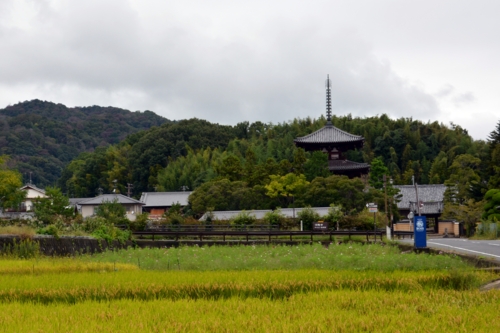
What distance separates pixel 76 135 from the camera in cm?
14250

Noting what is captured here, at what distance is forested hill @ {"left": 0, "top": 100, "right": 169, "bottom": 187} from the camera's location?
118 meters

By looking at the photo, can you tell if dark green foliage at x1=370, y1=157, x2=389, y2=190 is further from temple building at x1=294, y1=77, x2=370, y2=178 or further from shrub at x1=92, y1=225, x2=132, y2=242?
shrub at x1=92, y1=225, x2=132, y2=242

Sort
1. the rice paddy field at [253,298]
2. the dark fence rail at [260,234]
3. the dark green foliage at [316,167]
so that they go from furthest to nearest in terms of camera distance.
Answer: the dark green foliage at [316,167] → the dark fence rail at [260,234] → the rice paddy field at [253,298]

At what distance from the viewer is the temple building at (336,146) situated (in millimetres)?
54191

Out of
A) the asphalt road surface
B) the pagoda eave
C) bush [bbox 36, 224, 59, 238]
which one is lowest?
the asphalt road surface

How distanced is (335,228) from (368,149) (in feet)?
128

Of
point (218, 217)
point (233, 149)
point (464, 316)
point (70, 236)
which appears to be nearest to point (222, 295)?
point (464, 316)

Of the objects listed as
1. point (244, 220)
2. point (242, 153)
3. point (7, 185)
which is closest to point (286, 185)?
point (244, 220)

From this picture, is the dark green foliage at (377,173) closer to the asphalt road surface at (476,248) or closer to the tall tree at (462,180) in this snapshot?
the tall tree at (462,180)

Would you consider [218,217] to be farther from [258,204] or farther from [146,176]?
[146,176]

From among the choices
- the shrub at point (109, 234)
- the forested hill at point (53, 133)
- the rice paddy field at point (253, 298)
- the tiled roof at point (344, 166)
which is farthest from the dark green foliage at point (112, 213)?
the forested hill at point (53, 133)

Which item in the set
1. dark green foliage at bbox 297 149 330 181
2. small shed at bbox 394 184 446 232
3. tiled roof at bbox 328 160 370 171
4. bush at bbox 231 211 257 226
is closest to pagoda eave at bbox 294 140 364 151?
tiled roof at bbox 328 160 370 171

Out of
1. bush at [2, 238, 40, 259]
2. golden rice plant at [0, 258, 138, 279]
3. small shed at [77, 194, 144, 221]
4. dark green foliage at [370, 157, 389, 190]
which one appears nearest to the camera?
golden rice plant at [0, 258, 138, 279]

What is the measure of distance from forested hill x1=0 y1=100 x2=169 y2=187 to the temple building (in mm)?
70116
